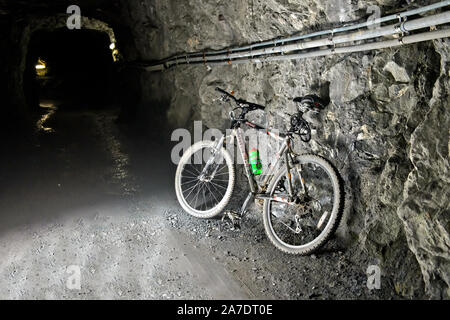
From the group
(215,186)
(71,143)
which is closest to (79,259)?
(215,186)

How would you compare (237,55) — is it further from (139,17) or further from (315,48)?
(139,17)

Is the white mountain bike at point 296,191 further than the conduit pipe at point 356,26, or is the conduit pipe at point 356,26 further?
the white mountain bike at point 296,191

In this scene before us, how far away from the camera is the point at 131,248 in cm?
451

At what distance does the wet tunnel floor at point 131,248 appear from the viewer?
145 inches

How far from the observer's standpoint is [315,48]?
428 cm

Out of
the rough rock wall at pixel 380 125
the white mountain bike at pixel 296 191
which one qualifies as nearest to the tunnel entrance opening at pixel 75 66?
the white mountain bike at pixel 296 191

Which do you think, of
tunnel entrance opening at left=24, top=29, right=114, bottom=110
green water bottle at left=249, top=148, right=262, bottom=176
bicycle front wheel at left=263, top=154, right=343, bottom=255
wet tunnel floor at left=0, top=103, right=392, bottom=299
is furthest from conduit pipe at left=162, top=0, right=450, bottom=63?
tunnel entrance opening at left=24, top=29, right=114, bottom=110

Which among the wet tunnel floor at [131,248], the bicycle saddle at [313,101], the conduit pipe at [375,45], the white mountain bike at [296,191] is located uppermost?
the conduit pipe at [375,45]

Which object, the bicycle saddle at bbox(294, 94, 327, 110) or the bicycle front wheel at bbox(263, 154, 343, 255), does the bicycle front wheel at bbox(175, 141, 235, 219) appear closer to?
the bicycle front wheel at bbox(263, 154, 343, 255)

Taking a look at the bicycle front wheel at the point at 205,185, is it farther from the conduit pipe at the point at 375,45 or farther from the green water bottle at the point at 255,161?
the conduit pipe at the point at 375,45

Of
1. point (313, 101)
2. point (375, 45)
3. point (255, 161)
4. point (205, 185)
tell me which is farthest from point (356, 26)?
point (205, 185)

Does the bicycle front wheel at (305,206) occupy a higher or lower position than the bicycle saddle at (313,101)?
lower

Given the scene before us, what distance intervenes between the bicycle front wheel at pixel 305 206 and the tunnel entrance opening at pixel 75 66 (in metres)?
16.7

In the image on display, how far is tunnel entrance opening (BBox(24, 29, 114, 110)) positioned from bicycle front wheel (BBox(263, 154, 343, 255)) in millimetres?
16723
